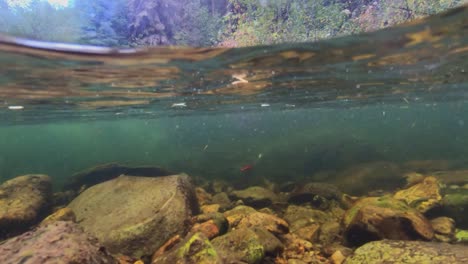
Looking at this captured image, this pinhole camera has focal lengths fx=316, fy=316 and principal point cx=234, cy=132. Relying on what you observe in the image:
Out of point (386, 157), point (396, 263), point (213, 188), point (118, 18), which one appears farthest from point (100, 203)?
point (386, 157)

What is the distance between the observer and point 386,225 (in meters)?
8.66

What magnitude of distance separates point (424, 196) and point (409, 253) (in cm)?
604

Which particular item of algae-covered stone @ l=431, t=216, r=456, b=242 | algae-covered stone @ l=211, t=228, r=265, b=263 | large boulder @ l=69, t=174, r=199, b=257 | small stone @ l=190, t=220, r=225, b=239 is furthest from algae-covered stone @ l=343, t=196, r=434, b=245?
large boulder @ l=69, t=174, r=199, b=257

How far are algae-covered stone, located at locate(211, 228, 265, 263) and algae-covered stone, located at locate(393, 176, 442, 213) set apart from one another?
670 centimetres

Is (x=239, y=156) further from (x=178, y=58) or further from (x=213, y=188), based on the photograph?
(x=178, y=58)

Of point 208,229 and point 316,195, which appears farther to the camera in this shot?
point 316,195

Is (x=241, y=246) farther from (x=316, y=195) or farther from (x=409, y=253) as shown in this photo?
(x=316, y=195)

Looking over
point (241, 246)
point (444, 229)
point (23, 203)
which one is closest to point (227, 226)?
point (241, 246)

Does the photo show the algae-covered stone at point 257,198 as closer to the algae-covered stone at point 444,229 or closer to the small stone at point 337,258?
the small stone at point 337,258

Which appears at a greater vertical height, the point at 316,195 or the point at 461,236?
the point at 461,236

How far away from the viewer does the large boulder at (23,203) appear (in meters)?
12.0

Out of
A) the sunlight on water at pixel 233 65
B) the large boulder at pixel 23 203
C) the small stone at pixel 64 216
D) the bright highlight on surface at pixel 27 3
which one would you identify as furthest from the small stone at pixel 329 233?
the large boulder at pixel 23 203

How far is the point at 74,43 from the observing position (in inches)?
381

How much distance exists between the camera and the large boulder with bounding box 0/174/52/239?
1199 centimetres
